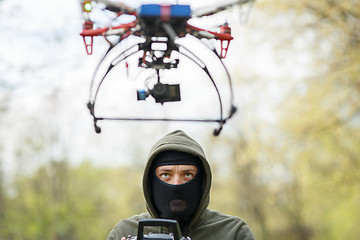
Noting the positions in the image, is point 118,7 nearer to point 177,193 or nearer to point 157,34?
point 157,34

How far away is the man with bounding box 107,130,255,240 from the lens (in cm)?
349

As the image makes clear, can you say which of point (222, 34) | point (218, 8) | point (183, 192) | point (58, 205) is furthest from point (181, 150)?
point (58, 205)

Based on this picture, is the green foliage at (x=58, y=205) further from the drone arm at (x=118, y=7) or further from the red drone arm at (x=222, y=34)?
the drone arm at (x=118, y=7)

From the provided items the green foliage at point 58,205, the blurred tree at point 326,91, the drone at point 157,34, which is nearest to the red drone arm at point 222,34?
the drone at point 157,34

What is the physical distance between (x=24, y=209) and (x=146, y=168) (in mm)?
17205

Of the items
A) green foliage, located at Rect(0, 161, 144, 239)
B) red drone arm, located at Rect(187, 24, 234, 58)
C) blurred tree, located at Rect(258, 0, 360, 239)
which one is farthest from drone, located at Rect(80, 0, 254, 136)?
green foliage, located at Rect(0, 161, 144, 239)

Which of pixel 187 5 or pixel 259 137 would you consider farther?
pixel 259 137

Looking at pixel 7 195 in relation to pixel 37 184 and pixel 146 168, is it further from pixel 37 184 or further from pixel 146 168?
pixel 146 168

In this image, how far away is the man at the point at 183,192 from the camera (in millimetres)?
3488

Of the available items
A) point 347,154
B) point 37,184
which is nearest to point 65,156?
point 37,184

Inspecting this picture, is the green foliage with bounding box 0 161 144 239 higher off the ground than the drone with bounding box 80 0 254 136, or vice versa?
the drone with bounding box 80 0 254 136

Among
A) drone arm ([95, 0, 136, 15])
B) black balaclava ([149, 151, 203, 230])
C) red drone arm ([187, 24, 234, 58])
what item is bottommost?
black balaclava ([149, 151, 203, 230])

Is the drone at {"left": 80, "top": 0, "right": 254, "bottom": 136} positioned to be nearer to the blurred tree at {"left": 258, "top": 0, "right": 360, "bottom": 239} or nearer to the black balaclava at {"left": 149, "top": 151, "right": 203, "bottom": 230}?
the black balaclava at {"left": 149, "top": 151, "right": 203, "bottom": 230}

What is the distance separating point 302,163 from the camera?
11461 mm
